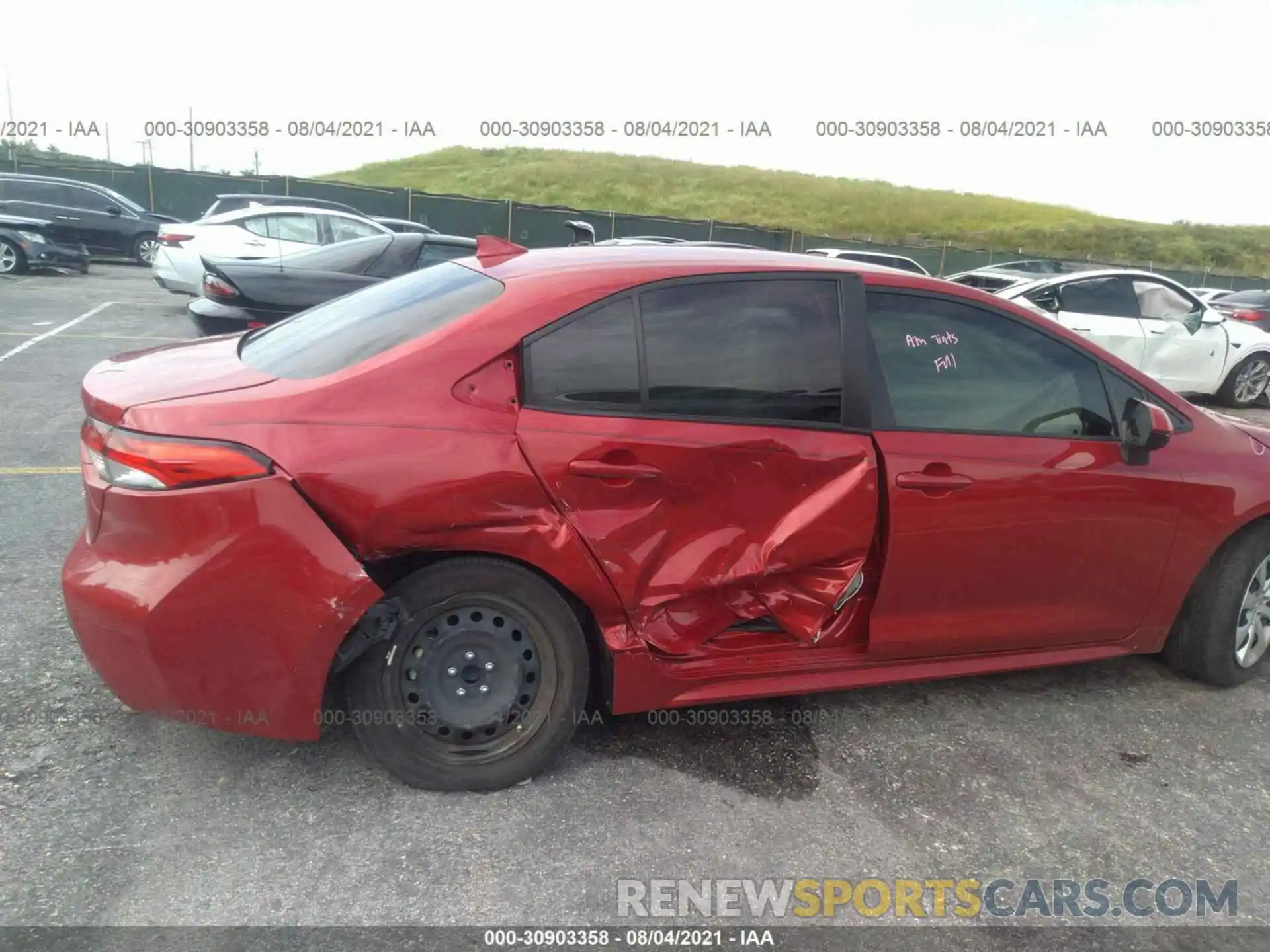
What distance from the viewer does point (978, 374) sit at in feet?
10.6

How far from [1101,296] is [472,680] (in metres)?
8.82

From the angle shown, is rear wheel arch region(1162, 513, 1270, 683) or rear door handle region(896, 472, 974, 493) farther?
rear wheel arch region(1162, 513, 1270, 683)

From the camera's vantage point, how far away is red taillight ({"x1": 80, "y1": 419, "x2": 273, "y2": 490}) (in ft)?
7.97

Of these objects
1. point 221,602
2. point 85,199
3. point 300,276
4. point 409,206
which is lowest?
point 221,602

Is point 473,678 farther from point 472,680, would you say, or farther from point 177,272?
point 177,272

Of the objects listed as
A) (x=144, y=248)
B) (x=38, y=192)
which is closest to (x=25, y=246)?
(x=38, y=192)

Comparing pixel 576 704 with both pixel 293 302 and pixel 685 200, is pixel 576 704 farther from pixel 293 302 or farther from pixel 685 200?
pixel 685 200

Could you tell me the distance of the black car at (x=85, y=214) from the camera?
55.2 feet

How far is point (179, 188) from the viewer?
2678 centimetres

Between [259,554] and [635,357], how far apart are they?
119cm

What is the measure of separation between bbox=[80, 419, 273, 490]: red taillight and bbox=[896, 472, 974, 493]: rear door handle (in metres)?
1.89

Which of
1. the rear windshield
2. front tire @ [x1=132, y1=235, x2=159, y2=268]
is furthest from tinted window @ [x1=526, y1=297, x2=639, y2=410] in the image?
front tire @ [x1=132, y1=235, x2=159, y2=268]

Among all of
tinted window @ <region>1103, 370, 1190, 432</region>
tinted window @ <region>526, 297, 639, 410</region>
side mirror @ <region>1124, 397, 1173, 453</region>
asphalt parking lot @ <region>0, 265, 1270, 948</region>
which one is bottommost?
asphalt parking lot @ <region>0, 265, 1270, 948</region>

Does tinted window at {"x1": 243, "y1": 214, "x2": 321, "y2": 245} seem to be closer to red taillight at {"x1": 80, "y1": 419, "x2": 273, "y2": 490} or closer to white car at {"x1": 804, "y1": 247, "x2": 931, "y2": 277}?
white car at {"x1": 804, "y1": 247, "x2": 931, "y2": 277}
